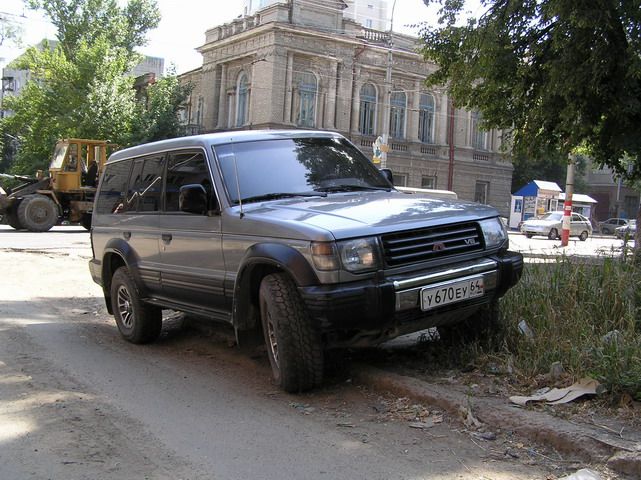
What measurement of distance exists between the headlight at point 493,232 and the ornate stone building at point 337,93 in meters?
29.0

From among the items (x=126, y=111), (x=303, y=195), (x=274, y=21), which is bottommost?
(x=303, y=195)

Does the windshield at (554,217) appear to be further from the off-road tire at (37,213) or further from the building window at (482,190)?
the off-road tire at (37,213)

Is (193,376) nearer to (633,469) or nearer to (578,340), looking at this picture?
(578,340)

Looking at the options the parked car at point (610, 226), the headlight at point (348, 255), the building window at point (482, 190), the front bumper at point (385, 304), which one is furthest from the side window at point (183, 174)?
the parked car at point (610, 226)

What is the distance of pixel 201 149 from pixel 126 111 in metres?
30.3

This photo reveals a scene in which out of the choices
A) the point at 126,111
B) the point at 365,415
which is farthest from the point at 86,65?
the point at 365,415

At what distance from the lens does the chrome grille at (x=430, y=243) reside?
4148 mm

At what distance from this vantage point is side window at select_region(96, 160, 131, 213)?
649 cm

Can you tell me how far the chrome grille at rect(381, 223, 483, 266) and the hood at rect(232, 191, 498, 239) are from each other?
0.05 meters

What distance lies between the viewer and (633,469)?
10.2 feet

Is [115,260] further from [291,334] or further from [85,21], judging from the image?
[85,21]

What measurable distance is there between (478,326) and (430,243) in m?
1.19

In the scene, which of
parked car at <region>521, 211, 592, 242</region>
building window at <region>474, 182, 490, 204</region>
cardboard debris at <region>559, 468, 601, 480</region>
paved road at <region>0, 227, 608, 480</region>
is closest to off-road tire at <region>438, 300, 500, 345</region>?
paved road at <region>0, 227, 608, 480</region>

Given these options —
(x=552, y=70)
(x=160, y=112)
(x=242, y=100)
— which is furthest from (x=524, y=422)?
(x=242, y=100)
